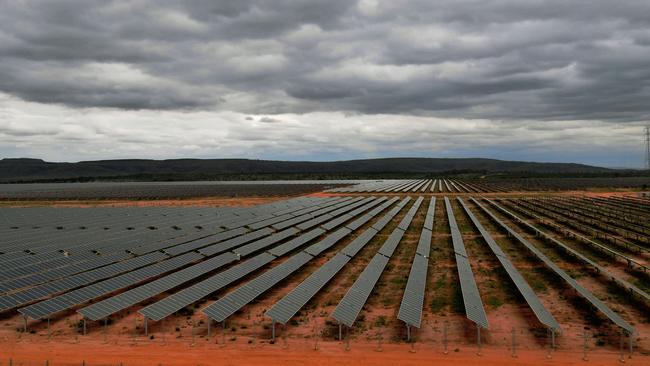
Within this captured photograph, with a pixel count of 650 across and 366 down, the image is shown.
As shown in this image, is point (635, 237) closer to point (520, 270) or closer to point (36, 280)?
point (520, 270)

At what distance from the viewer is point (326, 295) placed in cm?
2033

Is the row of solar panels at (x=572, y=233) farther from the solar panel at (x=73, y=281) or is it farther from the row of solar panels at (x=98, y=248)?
the row of solar panels at (x=98, y=248)

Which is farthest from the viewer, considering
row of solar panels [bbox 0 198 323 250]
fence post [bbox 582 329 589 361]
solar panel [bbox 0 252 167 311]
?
row of solar panels [bbox 0 198 323 250]

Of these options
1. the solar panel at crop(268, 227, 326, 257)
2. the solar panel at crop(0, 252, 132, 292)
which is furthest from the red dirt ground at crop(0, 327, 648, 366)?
the solar panel at crop(268, 227, 326, 257)

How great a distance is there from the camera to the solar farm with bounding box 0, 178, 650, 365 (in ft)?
49.0

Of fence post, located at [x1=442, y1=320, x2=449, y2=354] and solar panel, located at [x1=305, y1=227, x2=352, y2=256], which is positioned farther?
solar panel, located at [x1=305, y1=227, x2=352, y2=256]

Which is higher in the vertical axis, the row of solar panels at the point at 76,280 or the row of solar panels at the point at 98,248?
the row of solar panels at the point at 98,248

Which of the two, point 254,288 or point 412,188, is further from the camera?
point 412,188

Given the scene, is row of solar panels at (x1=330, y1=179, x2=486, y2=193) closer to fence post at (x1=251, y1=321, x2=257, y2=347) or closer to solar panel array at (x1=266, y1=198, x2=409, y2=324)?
solar panel array at (x1=266, y1=198, x2=409, y2=324)

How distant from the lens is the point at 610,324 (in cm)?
1639

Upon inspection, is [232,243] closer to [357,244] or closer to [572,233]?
[357,244]

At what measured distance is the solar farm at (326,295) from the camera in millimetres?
14945

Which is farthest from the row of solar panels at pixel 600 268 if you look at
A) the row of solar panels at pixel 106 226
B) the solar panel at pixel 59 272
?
the row of solar panels at pixel 106 226

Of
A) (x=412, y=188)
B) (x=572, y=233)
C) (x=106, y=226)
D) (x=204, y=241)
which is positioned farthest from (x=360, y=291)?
(x=412, y=188)
